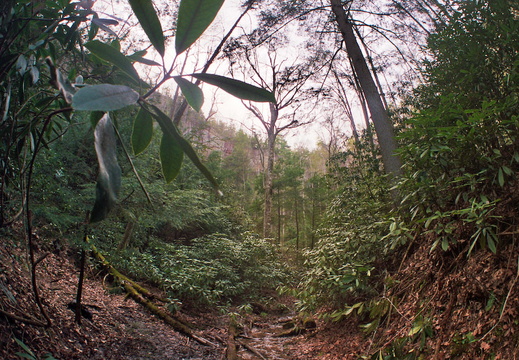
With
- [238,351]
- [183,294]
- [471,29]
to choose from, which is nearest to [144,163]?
[183,294]

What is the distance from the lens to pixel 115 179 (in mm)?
387

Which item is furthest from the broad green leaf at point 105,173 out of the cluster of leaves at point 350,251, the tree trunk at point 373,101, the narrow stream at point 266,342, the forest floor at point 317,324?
the narrow stream at point 266,342

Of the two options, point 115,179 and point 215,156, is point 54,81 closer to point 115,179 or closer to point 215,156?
point 115,179

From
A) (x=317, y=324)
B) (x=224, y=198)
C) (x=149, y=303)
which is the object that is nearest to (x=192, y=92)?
(x=224, y=198)

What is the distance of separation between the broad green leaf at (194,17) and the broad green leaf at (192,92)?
6cm

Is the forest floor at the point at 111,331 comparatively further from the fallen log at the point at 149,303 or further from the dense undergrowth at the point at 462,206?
the dense undergrowth at the point at 462,206

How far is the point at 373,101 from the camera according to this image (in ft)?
14.6

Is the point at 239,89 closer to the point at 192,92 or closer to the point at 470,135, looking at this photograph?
the point at 192,92

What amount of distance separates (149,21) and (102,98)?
0.19m

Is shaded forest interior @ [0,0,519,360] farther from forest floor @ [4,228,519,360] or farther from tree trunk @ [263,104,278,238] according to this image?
tree trunk @ [263,104,278,238]

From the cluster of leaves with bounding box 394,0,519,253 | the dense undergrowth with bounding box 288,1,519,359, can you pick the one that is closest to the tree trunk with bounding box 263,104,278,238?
the dense undergrowth with bounding box 288,1,519,359

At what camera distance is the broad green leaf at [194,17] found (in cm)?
49

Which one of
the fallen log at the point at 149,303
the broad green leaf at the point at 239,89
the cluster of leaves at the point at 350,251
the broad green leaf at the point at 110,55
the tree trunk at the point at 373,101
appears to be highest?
the tree trunk at the point at 373,101

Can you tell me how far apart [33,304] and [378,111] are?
170 inches
